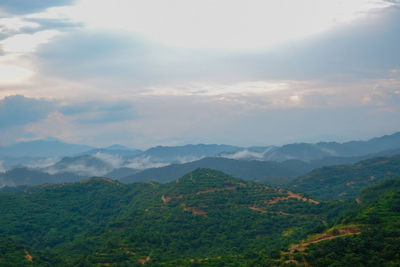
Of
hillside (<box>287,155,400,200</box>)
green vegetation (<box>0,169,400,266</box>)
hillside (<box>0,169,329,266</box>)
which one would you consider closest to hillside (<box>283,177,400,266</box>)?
green vegetation (<box>0,169,400,266</box>)

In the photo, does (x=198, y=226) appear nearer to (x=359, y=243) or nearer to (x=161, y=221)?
(x=161, y=221)

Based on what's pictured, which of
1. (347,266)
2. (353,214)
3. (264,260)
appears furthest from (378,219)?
(264,260)

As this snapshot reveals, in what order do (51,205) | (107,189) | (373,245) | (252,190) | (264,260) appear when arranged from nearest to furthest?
1. (373,245)
2. (264,260)
3. (252,190)
4. (51,205)
5. (107,189)

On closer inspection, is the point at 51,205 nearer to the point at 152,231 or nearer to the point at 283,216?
the point at 152,231

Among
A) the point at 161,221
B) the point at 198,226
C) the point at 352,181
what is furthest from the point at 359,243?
the point at 352,181

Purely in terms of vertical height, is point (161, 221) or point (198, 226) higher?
point (161, 221)

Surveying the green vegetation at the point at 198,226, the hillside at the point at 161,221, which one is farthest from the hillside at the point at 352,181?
the hillside at the point at 161,221

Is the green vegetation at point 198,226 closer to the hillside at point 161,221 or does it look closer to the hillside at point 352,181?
the hillside at point 161,221

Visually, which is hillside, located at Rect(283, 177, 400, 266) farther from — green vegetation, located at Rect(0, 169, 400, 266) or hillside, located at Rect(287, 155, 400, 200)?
hillside, located at Rect(287, 155, 400, 200)
